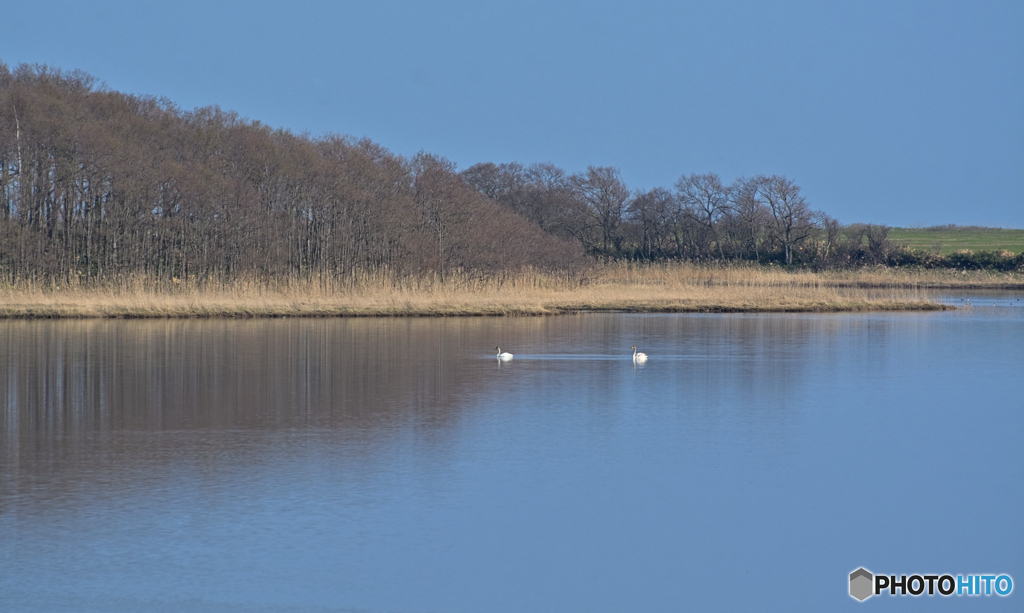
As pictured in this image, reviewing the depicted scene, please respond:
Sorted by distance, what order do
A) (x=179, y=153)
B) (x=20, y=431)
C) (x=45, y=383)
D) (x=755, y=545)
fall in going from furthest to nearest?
1. (x=179, y=153)
2. (x=45, y=383)
3. (x=20, y=431)
4. (x=755, y=545)

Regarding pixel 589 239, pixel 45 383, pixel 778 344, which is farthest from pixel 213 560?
pixel 589 239

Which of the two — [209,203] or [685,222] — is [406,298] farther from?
[685,222]

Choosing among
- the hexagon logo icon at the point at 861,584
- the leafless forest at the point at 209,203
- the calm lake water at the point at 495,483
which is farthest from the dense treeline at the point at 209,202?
the hexagon logo icon at the point at 861,584

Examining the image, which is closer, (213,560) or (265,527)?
(213,560)

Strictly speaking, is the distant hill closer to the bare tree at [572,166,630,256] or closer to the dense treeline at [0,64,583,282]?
the bare tree at [572,166,630,256]

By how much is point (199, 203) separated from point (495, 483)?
29.5 meters

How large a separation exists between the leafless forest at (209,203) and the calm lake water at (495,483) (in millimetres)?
19508

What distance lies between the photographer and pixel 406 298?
1075 inches

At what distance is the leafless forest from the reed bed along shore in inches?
97.5

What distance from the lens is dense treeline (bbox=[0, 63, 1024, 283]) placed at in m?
33.0

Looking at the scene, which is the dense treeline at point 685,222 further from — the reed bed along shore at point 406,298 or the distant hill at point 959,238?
the reed bed along shore at point 406,298

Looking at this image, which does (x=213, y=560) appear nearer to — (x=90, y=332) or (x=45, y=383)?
(x=45, y=383)

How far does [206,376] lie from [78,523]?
7.20m

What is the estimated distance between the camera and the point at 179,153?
1503 inches
